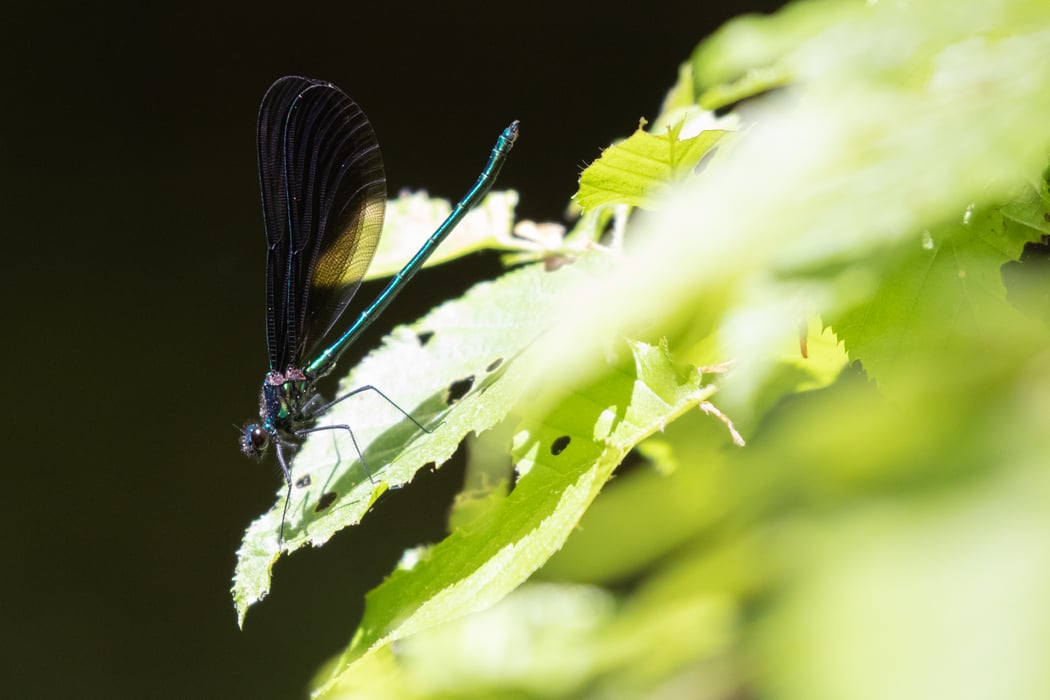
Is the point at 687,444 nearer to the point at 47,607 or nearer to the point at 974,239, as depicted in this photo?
the point at 974,239

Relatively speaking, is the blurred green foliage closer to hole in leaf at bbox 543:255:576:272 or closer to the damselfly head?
hole in leaf at bbox 543:255:576:272

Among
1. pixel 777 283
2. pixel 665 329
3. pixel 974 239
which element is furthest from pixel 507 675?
pixel 777 283

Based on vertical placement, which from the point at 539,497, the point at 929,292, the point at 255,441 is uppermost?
the point at 929,292

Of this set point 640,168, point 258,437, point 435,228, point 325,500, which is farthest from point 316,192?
point 640,168

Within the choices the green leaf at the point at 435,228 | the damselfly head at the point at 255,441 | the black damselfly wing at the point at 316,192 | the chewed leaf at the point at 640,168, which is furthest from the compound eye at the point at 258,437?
the chewed leaf at the point at 640,168

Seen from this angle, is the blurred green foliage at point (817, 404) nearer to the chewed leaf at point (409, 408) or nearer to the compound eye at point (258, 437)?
the chewed leaf at point (409, 408)

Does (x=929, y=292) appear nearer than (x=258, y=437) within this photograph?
Yes

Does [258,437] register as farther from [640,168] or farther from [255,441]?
[640,168]
